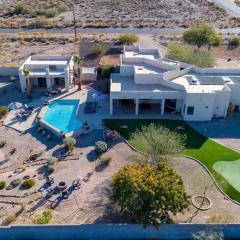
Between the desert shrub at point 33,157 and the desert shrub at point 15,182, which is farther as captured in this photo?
the desert shrub at point 33,157

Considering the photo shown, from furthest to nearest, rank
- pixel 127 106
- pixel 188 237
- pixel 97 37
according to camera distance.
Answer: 1. pixel 97 37
2. pixel 127 106
3. pixel 188 237

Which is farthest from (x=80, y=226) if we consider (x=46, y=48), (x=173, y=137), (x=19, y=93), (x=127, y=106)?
(x=46, y=48)

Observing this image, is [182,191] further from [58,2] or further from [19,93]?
[58,2]

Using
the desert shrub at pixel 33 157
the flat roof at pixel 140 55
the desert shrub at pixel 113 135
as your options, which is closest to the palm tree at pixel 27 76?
the desert shrub at pixel 33 157

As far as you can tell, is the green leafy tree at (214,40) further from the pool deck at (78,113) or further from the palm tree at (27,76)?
the palm tree at (27,76)

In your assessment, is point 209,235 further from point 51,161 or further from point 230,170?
point 51,161

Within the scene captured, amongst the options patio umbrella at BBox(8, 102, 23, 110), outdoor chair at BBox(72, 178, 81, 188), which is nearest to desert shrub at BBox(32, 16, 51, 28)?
patio umbrella at BBox(8, 102, 23, 110)

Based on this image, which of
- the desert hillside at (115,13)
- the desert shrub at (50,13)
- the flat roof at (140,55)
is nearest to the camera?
the flat roof at (140,55)

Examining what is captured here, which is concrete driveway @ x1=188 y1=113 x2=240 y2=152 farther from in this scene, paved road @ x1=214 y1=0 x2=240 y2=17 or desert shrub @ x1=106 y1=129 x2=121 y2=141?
paved road @ x1=214 y1=0 x2=240 y2=17
